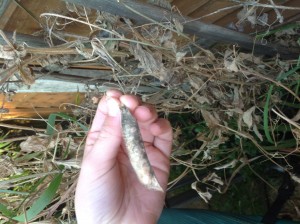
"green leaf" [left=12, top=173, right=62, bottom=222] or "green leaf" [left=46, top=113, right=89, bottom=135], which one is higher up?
"green leaf" [left=46, top=113, right=89, bottom=135]

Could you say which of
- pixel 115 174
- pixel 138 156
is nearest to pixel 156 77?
pixel 115 174

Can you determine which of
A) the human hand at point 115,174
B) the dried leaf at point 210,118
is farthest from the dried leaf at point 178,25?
the dried leaf at point 210,118

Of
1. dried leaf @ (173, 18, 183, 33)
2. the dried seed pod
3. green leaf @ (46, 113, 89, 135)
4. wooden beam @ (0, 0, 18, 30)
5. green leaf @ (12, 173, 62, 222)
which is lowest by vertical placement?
green leaf @ (12, 173, 62, 222)

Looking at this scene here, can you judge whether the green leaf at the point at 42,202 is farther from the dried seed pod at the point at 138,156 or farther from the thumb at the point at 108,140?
the dried seed pod at the point at 138,156

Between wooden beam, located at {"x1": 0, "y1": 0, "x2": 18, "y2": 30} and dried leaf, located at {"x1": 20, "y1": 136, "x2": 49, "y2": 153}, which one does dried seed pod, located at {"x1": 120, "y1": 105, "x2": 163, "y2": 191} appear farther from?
dried leaf, located at {"x1": 20, "y1": 136, "x2": 49, "y2": 153}

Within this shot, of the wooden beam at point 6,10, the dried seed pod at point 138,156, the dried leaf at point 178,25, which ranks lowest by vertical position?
the dried seed pod at point 138,156

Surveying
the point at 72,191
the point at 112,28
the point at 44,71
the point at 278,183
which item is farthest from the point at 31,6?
the point at 278,183

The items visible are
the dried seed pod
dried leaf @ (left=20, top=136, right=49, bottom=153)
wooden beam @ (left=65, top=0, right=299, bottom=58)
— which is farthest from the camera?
dried leaf @ (left=20, top=136, right=49, bottom=153)

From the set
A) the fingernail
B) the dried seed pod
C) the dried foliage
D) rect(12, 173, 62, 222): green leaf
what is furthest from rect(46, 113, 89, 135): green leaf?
the dried seed pod

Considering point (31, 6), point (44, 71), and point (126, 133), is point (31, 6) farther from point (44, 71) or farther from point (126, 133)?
point (126, 133)
